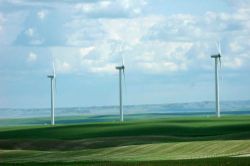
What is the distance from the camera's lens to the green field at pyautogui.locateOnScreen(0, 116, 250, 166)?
46.5 metres

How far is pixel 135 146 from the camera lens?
6538cm

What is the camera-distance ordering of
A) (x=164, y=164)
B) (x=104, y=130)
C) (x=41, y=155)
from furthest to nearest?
(x=104, y=130), (x=41, y=155), (x=164, y=164)

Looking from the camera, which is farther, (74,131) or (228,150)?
(74,131)

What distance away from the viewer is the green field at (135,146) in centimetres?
4653

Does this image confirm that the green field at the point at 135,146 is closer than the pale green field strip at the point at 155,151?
Yes

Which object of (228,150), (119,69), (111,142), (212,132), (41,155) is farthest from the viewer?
(119,69)

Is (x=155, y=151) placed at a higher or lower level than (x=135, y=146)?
lower

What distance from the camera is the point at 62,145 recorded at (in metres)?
79.4

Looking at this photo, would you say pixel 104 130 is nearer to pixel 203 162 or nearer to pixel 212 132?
pixel 212 132

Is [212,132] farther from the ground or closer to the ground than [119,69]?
closer to the ground

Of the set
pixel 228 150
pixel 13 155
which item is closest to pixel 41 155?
pixel 13 155

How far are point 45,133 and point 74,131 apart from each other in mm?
4247

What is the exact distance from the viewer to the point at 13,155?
6384cm

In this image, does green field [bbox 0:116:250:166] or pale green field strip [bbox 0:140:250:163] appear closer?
green field [bbox 0:116:250:166]
